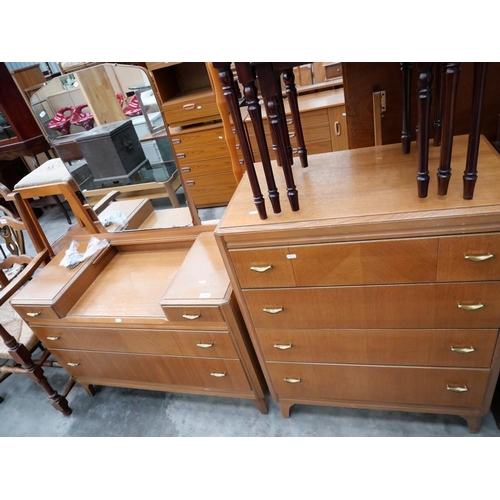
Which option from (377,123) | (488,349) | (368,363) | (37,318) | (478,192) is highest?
(377,123)

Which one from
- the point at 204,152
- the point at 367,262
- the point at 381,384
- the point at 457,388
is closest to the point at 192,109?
the point at 204,152

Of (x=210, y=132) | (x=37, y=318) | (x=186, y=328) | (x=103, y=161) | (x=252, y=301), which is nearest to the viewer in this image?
(x=252, y=301)

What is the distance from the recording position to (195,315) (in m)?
1.44

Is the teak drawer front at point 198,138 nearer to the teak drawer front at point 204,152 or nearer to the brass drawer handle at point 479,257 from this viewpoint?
the teak drawer front at point 204,152

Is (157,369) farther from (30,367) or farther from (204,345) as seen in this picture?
(30,367)

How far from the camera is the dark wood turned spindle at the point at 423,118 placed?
33.7 inches

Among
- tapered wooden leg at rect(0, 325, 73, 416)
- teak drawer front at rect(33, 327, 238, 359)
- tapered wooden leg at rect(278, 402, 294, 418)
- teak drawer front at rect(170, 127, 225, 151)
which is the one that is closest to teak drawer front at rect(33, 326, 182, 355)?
teak drawer front at rect(33, 327, 238, 359)

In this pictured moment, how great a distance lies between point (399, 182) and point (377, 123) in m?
0.35

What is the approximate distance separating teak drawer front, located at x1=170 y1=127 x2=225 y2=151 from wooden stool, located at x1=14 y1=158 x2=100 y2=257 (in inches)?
48.0

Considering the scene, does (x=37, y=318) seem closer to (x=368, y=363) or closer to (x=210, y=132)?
(x=368, y=363)

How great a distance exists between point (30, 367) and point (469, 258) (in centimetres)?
212

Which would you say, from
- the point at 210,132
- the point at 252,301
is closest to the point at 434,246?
the point at 252,301

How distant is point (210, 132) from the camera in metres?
3.05

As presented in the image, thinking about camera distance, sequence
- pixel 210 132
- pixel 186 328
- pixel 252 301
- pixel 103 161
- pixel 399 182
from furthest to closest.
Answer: pixel 210 132
pixel 103 161
pixel 186 328
pixel 252 301
pixel 399 182
